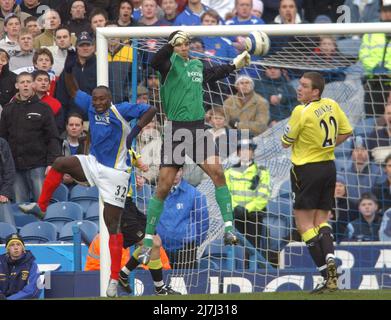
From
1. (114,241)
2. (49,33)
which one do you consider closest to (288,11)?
(49,33)

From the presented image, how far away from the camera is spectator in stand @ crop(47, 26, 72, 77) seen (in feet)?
59.7

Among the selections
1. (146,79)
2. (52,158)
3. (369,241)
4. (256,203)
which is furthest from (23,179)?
(369,241)

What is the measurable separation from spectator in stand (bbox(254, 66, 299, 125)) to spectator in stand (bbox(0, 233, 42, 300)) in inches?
158

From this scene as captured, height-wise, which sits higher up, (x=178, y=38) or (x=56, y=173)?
(x=178, y=38)

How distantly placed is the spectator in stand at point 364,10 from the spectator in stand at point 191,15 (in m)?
2.24

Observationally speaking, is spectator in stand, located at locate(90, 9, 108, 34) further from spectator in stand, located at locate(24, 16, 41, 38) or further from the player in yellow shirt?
the player in yellow shirt

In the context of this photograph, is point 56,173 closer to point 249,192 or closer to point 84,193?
point 249,192

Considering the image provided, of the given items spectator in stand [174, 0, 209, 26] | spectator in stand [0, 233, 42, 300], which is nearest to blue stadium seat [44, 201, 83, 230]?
spectator in stand [0, 233, 42, 300]

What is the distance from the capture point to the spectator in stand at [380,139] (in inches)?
663

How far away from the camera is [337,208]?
54.0 feet

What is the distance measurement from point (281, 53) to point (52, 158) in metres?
3.28

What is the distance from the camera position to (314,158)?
13133 millimetres

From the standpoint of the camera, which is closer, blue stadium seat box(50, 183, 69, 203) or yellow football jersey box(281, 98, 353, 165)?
yellow football jersey box(281, 98, 353, 165)

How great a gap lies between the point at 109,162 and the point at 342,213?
429 cm
